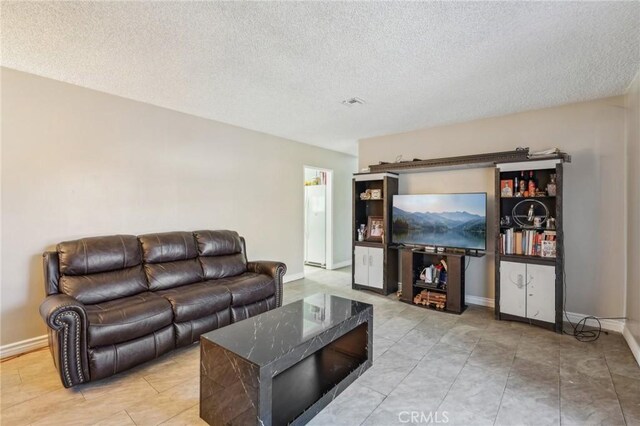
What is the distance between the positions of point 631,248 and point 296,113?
376 centimetres

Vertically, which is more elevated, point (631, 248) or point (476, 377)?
point (631, 248)

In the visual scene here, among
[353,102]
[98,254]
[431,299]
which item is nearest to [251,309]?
[98,254]

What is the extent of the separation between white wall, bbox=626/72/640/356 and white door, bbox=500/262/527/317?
33.2 inches

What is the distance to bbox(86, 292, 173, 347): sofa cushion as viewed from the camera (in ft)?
7.23

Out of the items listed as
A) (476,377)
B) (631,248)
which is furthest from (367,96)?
(631,248)

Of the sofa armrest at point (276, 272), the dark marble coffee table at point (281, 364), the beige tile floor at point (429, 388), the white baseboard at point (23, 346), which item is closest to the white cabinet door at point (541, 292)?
the beige tile floor at point (429, 388)

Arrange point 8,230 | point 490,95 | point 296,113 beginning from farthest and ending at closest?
point 296,113 < point 490,95 < point 8,230

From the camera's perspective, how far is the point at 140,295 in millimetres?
2781

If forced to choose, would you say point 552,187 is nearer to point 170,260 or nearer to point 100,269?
point 170,260

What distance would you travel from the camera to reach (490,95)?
3186 millimetres

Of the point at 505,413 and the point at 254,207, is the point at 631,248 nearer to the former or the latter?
the point at 505,413

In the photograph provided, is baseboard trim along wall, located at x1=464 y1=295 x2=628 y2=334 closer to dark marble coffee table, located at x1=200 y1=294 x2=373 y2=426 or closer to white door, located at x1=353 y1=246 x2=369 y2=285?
white door, located at x1=353 y1=246 x2=369 y2=285

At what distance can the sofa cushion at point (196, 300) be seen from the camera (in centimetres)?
267

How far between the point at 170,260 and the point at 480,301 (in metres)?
3.86
